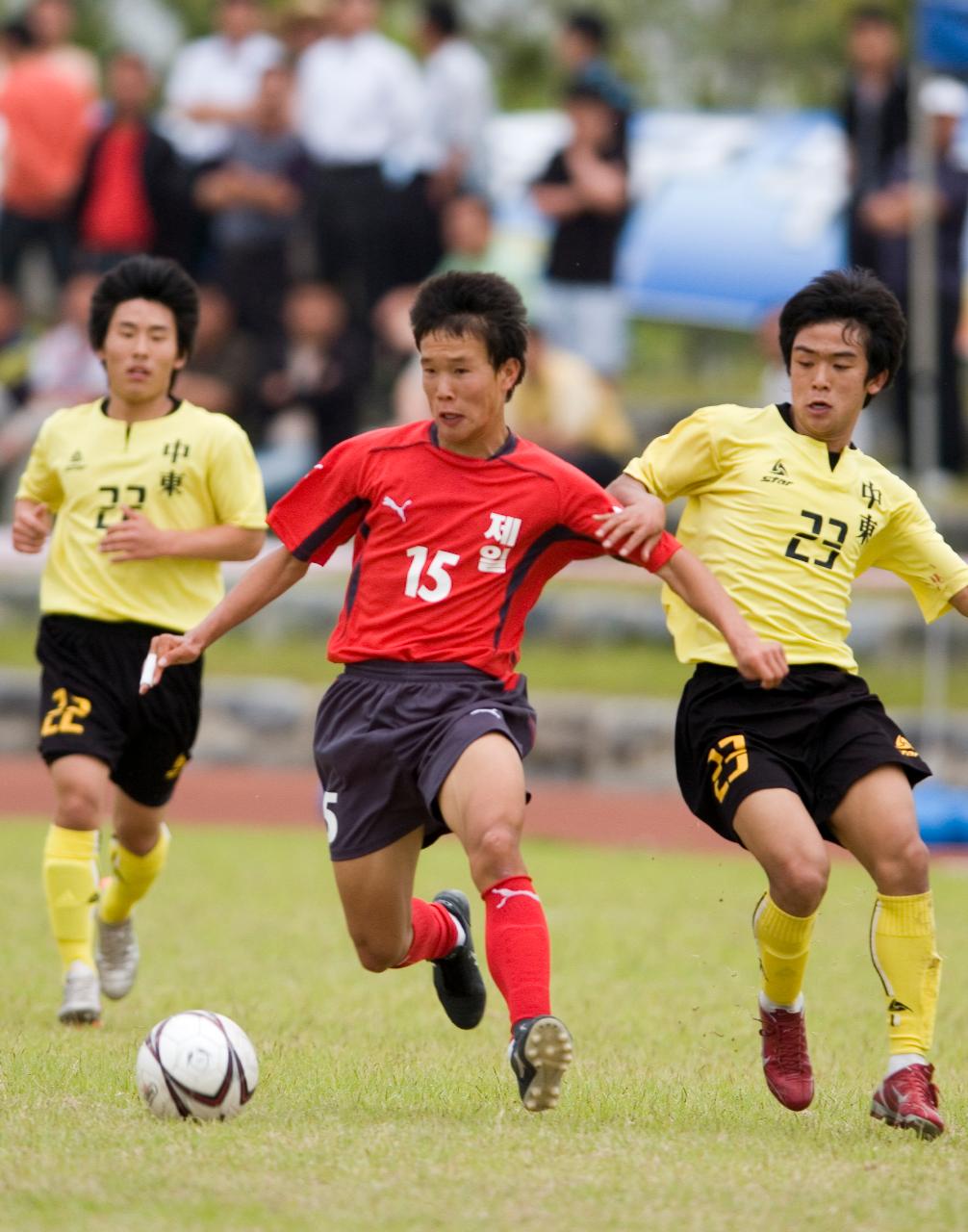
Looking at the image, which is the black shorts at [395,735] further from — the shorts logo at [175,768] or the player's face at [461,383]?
the shorts logo at [175,768]

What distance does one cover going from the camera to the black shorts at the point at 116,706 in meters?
7.18

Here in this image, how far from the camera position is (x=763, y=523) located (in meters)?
6.01

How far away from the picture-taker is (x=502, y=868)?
17.7 ft

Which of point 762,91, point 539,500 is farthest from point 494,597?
point 762,91

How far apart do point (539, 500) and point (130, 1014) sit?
2703 millimetres

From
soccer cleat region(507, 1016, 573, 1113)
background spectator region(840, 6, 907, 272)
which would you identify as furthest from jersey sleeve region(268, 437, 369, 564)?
background spectator region(840, 6, 907, 272)

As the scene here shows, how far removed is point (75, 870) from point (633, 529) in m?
2.59

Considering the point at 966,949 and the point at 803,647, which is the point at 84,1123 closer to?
the point at 803,647

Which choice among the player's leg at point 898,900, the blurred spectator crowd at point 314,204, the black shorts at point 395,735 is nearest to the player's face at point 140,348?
the black shorts at point 395,735

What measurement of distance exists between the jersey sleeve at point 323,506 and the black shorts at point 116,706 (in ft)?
4.89

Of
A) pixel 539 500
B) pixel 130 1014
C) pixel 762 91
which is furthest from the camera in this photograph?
pixel 762 91

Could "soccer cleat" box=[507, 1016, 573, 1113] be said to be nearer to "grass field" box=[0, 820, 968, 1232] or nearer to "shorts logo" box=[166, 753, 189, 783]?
"grass field" box=[0, 820, 968, 1232]

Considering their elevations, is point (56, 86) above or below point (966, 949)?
above

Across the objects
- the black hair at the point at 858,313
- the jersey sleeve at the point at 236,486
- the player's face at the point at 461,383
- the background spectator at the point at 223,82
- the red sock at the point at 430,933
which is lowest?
the red sock at the point at 430,933
